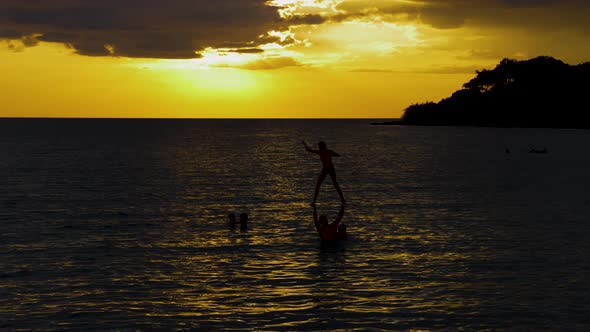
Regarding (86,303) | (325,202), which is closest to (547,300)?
(86,303)

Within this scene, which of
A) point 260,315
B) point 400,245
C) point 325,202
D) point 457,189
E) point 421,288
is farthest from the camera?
point 457,189

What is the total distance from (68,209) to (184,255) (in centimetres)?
1600

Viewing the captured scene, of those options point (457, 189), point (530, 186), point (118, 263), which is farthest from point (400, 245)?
point (530, 186)

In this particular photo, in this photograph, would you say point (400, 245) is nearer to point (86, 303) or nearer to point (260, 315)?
point (260, 315)

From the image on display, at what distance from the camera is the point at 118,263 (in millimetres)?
23594

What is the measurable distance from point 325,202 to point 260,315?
26020mm

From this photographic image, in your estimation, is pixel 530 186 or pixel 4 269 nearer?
pixel 4 269

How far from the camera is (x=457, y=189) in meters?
50.1

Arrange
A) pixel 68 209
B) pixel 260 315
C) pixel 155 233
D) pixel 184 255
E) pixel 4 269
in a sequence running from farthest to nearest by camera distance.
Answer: pixel 68 209 → pixel 155 233 → pixel 184 255 → pixel 4 269 → pixel 260 315

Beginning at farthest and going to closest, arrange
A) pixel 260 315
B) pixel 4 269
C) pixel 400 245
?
pixel 400 245
pixel 4 269
pixel 260 315

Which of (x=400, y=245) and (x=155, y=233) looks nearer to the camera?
(x=400, y=245)

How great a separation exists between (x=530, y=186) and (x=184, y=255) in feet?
113

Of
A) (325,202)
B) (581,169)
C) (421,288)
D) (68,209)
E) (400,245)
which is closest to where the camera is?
(421,288)

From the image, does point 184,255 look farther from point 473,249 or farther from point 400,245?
point 473,249
